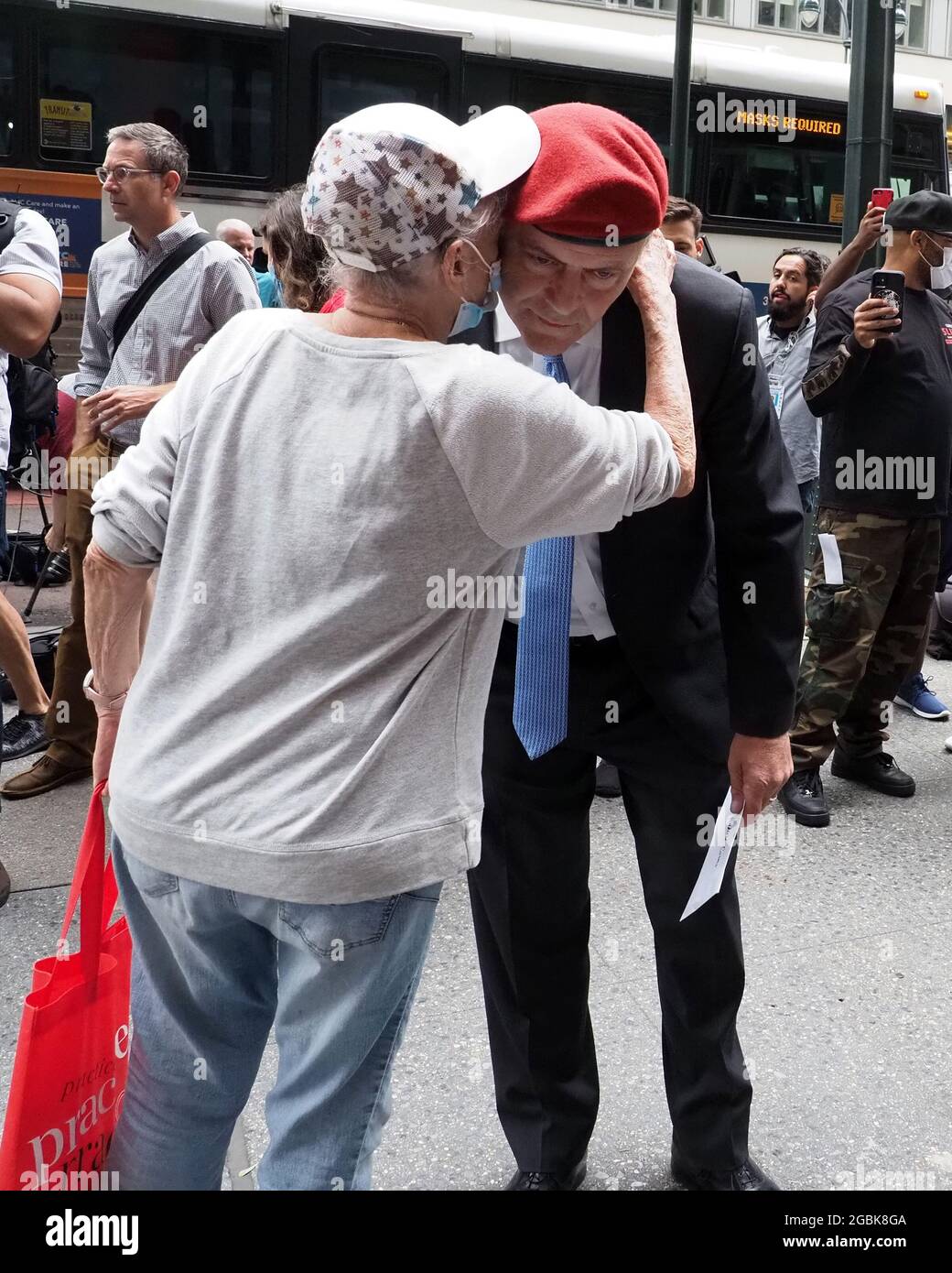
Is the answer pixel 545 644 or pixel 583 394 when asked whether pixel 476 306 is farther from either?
pixel 545 644

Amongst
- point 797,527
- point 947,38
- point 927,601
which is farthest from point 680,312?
point 947,38

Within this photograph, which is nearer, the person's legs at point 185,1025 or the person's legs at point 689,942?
the person's legs at point 185,1025

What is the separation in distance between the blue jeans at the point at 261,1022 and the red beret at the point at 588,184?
84 cm

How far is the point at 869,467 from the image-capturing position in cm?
466

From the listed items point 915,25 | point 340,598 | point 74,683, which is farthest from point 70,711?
point 915,25

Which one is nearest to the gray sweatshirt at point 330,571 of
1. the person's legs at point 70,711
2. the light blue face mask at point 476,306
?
the light blue face mask at point 476,306

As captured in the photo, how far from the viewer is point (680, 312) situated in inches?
76.4

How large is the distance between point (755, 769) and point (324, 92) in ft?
31.5

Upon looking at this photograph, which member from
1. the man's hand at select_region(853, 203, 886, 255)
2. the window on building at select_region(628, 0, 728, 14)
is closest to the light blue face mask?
the man's hand at select_region(853, 203, 886, 255)

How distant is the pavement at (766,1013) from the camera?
2578 mm

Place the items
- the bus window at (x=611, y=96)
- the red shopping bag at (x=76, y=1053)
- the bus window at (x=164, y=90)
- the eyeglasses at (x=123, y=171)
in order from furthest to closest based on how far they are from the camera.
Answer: the bus window at (x=611, y=96) → the bus window at (x=164, y=90) → the eyeglasses at (x=123, y=171) → the red shopping bag at (x=76, y=1053)

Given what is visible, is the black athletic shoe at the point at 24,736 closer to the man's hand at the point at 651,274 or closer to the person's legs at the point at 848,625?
the person's legs at the point at 848,625

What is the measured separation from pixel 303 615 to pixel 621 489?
0.38 metres

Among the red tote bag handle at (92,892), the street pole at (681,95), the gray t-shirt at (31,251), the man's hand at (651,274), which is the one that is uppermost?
the street pole at (681,95)
